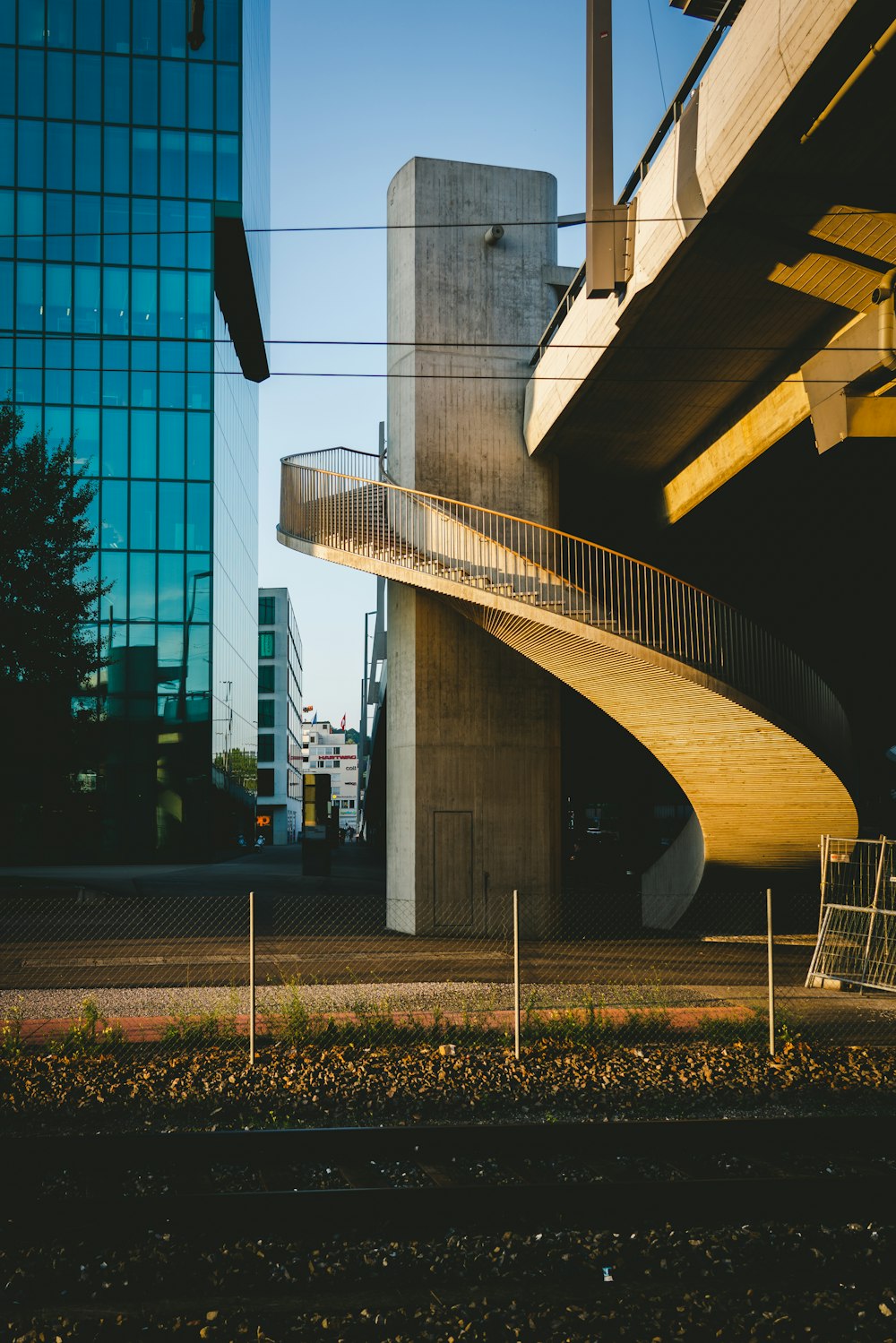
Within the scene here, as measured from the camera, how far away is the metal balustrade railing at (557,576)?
17797 millimetres

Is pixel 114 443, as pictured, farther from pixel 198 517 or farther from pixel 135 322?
pixel 135 322

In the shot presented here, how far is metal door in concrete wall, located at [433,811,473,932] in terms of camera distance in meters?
21.2

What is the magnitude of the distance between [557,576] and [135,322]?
2905cm

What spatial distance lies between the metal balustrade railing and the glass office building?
821 inches

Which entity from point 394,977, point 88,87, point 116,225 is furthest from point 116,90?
point 394,977

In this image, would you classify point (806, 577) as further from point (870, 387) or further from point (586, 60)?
point (586, 60)

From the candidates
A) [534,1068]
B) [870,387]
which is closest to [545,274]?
[870,387]

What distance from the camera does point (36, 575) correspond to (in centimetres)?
2805

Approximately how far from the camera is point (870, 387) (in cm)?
1473

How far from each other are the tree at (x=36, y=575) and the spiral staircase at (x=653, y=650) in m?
9.60

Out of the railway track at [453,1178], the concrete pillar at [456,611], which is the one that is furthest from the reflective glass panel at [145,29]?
the railway track at [453,1178]

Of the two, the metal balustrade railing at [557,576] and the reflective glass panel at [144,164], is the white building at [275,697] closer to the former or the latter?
the reflective glass panel at [144,164]

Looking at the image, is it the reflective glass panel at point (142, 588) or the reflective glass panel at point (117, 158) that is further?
the reflective glass panel at point (117, 158)

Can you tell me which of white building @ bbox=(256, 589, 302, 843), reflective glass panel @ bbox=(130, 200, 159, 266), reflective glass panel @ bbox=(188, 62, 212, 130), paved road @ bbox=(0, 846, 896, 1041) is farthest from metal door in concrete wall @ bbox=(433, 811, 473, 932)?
white building @ bbox=(256, 589, 302, 843)
